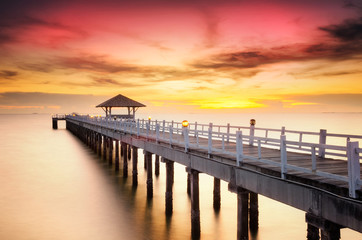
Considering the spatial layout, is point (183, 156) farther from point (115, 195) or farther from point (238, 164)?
point (115, 195)

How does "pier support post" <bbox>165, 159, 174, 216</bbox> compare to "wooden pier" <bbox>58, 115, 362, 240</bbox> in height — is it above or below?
below

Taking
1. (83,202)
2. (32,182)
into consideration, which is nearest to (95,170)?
(32,182)

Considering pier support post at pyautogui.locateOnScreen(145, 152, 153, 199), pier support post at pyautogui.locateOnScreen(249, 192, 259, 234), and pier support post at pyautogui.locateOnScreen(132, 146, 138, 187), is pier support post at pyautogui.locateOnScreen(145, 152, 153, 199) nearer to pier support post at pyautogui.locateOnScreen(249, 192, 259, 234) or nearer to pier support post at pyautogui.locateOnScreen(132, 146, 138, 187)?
pier support post at pyautogui.locateOnScreen(132, 146, 138, 187)

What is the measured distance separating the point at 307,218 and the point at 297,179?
0.99 m

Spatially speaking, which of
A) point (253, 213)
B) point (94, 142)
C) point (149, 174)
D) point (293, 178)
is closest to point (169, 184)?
point (149, 174)

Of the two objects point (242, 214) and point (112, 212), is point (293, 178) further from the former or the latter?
point (112, 212)

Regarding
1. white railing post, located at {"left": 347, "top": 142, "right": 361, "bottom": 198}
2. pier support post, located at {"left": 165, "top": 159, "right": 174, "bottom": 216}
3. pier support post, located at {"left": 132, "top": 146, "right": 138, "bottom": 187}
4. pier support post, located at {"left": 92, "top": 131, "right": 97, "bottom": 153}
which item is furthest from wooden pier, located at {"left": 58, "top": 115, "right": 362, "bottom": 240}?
pier support post, located at {"left": 92, "top": 131, "right": 97, "bottom": 153}

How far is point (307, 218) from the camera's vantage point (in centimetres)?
815

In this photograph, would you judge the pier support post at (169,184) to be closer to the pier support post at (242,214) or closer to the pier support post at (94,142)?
the pier support post at (242,214)

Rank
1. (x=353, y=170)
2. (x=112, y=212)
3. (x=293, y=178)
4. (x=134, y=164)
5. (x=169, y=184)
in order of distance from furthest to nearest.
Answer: (x=134, y=164) → (x=112, y=212) → (x=169, y=184) → (x=293, y=178) → (x=353, y=170)

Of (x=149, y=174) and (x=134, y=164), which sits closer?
(x=149, y=174)

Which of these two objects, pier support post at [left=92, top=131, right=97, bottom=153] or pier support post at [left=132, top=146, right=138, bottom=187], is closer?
pier support post at [left=132, top=146, right=138, bottom=187]

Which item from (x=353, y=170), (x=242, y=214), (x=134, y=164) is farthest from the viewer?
(x=134, y=164)

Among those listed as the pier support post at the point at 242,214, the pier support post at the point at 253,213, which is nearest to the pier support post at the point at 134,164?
the pier support post at the point at 253,213
